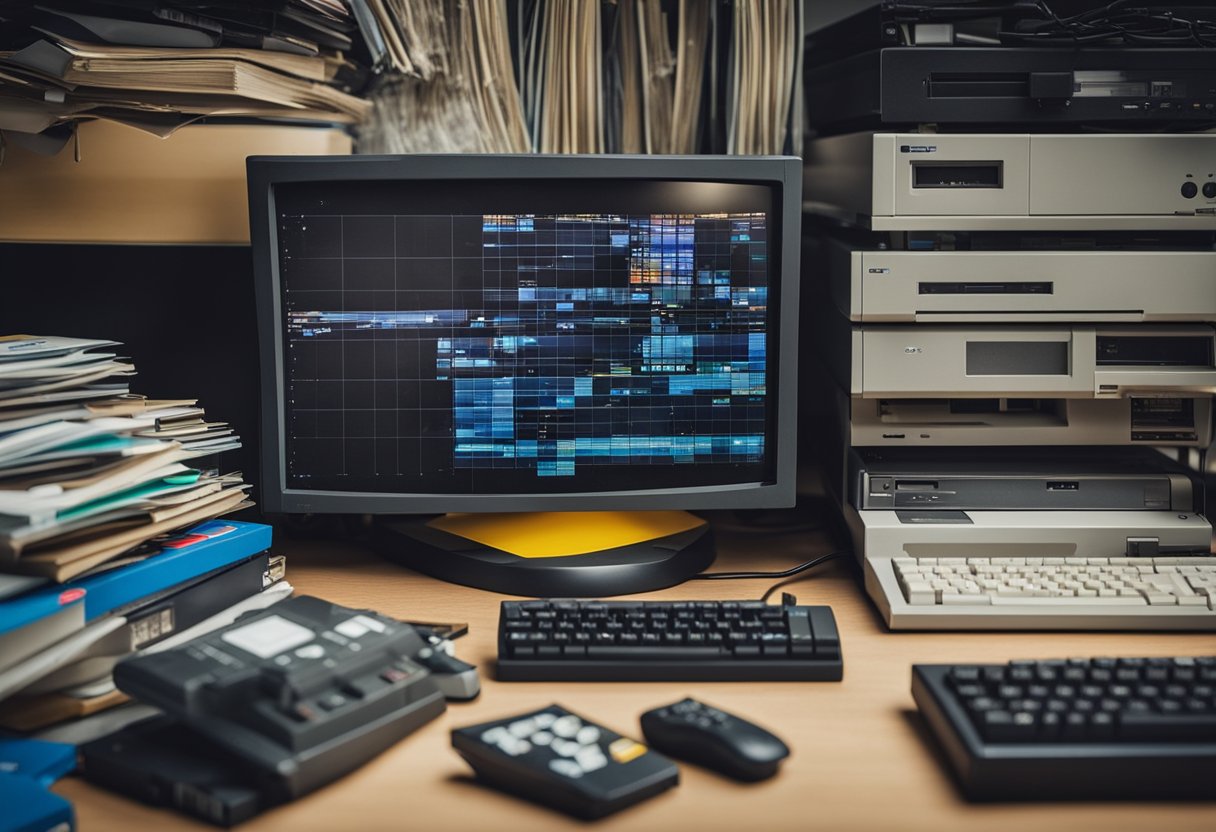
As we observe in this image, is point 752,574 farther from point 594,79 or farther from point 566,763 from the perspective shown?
point 594,79

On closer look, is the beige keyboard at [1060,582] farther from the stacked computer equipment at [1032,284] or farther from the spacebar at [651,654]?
the spacebar at [651,654]

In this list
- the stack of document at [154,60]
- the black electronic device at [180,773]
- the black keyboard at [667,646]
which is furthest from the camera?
the stack of document at [154,60]

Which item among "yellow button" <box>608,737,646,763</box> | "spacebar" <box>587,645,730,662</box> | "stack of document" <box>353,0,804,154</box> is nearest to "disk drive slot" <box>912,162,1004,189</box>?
"stack of document" <box>353,0,804,154</box>

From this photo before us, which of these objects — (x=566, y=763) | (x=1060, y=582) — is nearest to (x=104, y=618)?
(x=566, y=763)

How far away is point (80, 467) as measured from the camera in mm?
974

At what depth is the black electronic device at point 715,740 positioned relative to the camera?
813 mm

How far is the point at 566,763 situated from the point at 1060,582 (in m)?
0.56

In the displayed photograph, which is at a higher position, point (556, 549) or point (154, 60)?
point (154, 60)

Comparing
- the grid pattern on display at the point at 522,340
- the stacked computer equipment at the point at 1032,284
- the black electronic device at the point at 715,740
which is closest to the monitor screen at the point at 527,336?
the grid pattern on display at the point at 522,340

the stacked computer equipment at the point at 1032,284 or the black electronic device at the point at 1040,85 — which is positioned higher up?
the black electronic device at the point at 1040,85

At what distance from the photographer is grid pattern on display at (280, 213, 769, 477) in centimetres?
119

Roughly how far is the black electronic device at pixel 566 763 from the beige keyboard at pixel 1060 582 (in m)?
0.39

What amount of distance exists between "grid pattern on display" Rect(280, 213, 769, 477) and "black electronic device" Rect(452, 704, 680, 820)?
0.42 m

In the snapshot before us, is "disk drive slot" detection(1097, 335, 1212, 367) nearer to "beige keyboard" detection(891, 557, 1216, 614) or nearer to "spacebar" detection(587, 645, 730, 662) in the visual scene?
"beige keyboard" detection(891, 557, 1216, 614)
